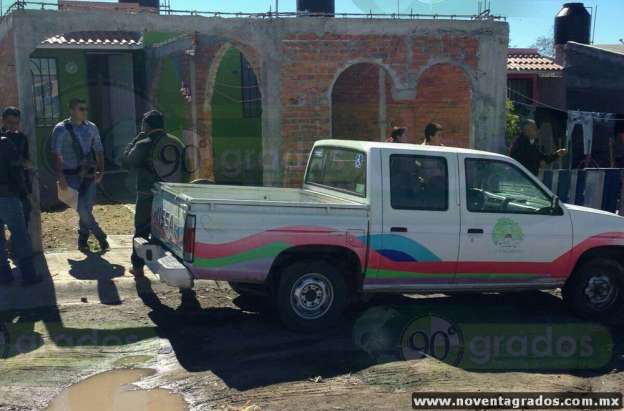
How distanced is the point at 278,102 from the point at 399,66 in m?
1.93

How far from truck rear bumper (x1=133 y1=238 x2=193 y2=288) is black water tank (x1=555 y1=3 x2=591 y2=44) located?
59.1 ft

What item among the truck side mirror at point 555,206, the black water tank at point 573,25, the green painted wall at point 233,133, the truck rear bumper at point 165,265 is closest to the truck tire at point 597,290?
the truck side mirror at point 555,206

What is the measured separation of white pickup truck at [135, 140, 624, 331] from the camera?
583 centimetres

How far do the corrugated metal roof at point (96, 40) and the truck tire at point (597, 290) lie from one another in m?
12.8

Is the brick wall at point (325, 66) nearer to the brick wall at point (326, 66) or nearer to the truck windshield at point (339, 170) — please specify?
the brick wall at point (326, 66)

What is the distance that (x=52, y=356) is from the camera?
5.70 metres

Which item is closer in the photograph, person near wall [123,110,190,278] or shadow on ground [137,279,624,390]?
shadow on ground [137,279,624,390]

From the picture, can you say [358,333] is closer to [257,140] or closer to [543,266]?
[543,266]

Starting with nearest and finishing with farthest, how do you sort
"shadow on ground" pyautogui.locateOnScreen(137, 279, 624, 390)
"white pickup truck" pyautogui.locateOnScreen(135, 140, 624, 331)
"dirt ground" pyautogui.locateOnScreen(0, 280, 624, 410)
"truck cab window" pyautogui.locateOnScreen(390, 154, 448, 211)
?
"dirt ground" pyautogui.locateOnScreen(0, 280, 624, 410)
"shadow on ground" pyautogui.locateOnScreen(137, 279, 624, 390)
"white pickup truck" pyautogui.locateOnScreen(135, 140, 624, 331)
"truck cab window" pyautogui.locateOnScreen(390, 154, 448, 211)

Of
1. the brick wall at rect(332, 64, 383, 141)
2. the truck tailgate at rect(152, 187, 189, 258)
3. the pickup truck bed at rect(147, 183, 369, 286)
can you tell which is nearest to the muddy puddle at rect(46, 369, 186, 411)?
the pickup truck bed at rect(147, 183, 369, 286)

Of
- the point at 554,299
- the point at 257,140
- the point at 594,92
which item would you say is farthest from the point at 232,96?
the point at 554,299

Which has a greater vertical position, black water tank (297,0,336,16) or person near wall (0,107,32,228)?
black water tank (297,0,336,16)

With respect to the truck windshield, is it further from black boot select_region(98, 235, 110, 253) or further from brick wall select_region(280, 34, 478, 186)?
black boot select_region(98, 235, 110, 253)

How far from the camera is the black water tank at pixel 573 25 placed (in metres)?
21.2
